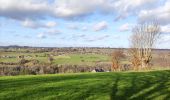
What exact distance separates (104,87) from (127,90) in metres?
1.55

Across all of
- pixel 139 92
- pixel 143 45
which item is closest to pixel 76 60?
pixel 143 45

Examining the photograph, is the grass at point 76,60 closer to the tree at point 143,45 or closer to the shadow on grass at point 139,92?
the tree at point 143,45

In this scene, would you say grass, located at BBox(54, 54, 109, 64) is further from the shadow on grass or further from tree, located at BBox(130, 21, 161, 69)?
the shadow on grass

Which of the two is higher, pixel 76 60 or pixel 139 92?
pixel 139 92

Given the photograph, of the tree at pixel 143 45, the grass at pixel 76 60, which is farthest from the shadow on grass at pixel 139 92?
the grass at pixel 76 60

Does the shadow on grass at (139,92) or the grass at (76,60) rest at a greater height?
the shadow on grass at (139,92)

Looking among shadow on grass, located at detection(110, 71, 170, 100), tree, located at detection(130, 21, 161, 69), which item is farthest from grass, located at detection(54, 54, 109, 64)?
shadow on grass, located at detection(110, 71, 170, 100)

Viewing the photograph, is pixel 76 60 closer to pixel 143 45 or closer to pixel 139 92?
pixel 143 45

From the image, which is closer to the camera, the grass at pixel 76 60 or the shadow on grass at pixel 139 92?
the shadow on grass at pixel 139 92

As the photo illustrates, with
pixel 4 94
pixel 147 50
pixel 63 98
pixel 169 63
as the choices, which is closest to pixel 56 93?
pixel 63 98

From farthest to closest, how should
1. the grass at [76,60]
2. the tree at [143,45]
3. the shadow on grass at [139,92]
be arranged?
the grass at [76,60], the tree at [143,45], the shadow on grass at [139,92]

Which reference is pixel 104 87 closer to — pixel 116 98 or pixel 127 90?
pixel 127 90

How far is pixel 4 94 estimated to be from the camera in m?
15.9

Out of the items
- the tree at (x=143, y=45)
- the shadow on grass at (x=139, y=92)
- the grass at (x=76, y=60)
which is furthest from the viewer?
the grass at (x=76, y=60)
